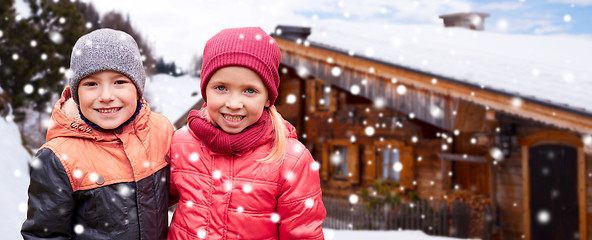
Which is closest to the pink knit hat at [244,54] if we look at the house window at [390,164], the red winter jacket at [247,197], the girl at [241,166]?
the girl at [241,166]

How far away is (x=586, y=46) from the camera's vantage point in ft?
41.0

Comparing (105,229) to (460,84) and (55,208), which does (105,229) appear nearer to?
(55,208)

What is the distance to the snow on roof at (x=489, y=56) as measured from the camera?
23.4 ft

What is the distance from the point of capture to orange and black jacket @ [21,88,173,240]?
6.56 feet

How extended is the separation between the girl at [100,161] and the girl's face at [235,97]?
0.39 meters

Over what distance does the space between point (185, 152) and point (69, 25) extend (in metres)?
16.0

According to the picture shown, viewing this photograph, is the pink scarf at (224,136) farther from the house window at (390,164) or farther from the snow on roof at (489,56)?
the house window at (390,164)

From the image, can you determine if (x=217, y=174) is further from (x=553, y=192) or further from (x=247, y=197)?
(x=553, y=192)

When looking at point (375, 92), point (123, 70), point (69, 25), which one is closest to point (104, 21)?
point (69, 25)

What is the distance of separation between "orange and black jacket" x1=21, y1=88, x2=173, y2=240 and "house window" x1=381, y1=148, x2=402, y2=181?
9.36 metres

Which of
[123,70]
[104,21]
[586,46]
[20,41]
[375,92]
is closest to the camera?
[123,70]

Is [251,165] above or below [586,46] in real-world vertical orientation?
below

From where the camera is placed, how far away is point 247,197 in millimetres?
2184

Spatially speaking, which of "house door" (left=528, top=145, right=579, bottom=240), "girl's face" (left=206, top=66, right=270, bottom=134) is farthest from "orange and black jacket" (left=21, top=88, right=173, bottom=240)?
"house door" (left=528, top=145, right=579, bottom=240)
